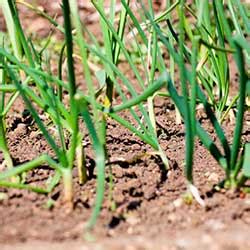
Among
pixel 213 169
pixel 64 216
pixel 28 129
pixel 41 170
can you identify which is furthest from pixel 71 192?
pixel 28 129

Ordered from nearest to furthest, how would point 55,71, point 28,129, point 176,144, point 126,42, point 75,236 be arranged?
1. point 75,236
2. point 176,144
3. point 28,129
4. point 55,71
5. point 126,42

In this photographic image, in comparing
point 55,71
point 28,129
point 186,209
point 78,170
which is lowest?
point 186,209

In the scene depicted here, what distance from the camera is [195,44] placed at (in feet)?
3.91

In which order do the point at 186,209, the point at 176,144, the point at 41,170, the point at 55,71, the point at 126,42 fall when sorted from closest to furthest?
the point at 186,209, the point at 41,170, the point at 176,144, the point at 55,71, the point at 126,42

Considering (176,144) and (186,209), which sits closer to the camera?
(186,209)

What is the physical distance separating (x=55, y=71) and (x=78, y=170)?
1.07 m

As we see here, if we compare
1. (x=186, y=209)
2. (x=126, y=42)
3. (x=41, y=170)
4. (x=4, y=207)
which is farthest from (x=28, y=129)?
(x=126, y=42)

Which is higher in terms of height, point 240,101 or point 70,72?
point 70,72

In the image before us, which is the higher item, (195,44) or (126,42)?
(126,42)

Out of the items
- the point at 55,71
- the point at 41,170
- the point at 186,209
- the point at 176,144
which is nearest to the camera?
the point at 186,209

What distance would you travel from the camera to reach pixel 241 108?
3.96ft

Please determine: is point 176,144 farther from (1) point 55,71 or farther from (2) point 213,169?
(1) point 55,71

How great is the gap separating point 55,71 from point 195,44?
1.26 metres

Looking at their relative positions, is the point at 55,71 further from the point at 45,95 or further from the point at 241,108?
the point at 241,108
